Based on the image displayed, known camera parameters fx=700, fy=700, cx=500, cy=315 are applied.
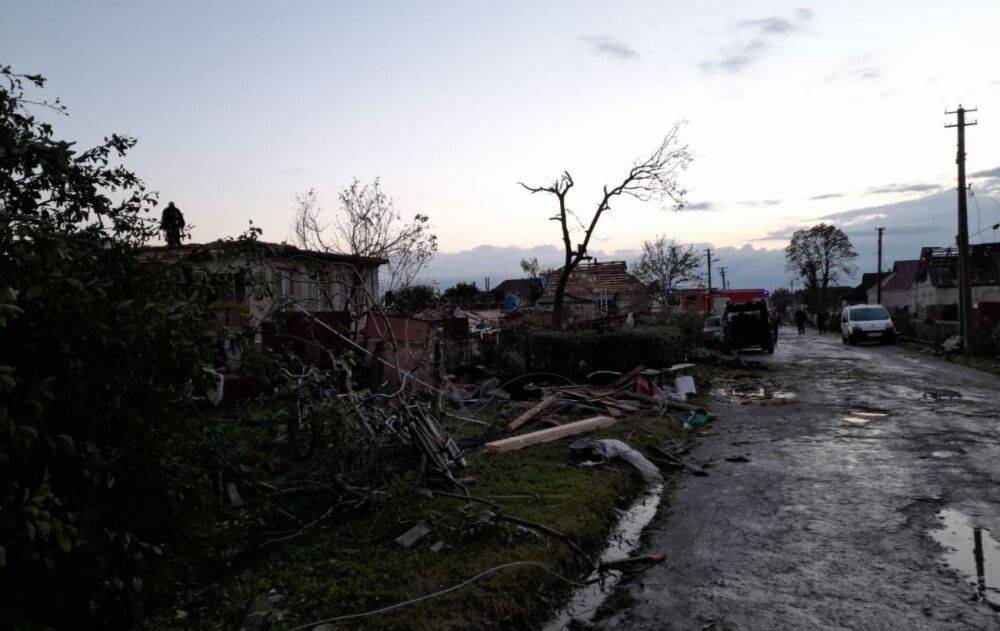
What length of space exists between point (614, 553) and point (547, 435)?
4119mm

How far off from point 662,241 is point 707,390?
45.9m

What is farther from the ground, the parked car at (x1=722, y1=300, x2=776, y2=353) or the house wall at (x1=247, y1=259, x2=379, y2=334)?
the house wall at (x1=247, y1=259, x2=379, y2=334)

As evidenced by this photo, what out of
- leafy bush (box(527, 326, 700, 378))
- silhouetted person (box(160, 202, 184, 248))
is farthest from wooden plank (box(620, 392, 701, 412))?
silhouetted person (box(160, 202, 184, 248))

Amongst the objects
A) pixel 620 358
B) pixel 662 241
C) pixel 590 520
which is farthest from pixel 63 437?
pixel 662 241

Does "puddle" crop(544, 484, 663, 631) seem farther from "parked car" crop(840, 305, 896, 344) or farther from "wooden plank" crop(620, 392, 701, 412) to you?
"parked car" crop(840, 305, 896, 344)

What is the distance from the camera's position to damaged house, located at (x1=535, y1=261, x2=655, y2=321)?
4506 centimetres

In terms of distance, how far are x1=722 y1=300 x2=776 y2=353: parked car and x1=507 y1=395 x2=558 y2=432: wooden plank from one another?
57.8 ft

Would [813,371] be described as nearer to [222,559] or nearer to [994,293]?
[222,559]

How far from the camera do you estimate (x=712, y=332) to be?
32688 mm

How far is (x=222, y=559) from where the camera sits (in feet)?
18.4

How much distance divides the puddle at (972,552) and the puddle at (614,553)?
2.46m

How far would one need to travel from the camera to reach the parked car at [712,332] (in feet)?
105

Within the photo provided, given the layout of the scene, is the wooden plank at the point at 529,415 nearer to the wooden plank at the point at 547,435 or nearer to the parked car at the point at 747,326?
the wooden plank at the point at 547,435

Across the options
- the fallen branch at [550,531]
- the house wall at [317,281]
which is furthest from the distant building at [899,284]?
the fallen branch at [550,531]
